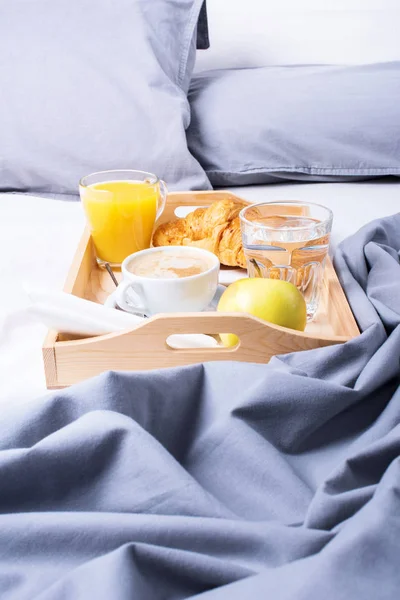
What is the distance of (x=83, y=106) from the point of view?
1425 mm

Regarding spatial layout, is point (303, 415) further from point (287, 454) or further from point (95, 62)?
point (95, 62)

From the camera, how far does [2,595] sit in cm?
47

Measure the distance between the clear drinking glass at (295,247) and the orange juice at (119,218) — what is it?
7.8 inches

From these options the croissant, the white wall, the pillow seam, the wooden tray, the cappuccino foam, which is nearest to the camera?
the wooden tray

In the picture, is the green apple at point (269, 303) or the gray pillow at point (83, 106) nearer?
the green apple at point (269, 303)

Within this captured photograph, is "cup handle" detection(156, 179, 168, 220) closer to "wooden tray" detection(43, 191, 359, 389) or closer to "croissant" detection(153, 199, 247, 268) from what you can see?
"croissant" detection(153, 199, 247, 268)

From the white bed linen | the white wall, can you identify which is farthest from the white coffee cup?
the white wall

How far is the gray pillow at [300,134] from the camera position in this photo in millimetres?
1487

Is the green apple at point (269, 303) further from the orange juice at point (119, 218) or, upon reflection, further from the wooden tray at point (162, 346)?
the orange juice at point (119, 218)

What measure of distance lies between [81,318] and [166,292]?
118mm

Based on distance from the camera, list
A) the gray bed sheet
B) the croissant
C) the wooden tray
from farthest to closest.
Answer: the croissant → the wooden tray → the gray bed sheet

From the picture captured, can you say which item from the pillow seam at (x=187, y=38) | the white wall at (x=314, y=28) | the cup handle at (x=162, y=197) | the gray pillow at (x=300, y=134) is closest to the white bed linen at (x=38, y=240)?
the gray pillow at (x=300, y=134)

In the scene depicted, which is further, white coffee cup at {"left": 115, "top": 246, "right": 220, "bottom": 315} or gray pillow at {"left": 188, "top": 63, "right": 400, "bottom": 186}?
gray pillow at {"left": 188, "top": 63, "right": 400, "bottom": 186}

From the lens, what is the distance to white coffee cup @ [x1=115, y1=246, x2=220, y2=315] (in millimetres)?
844
